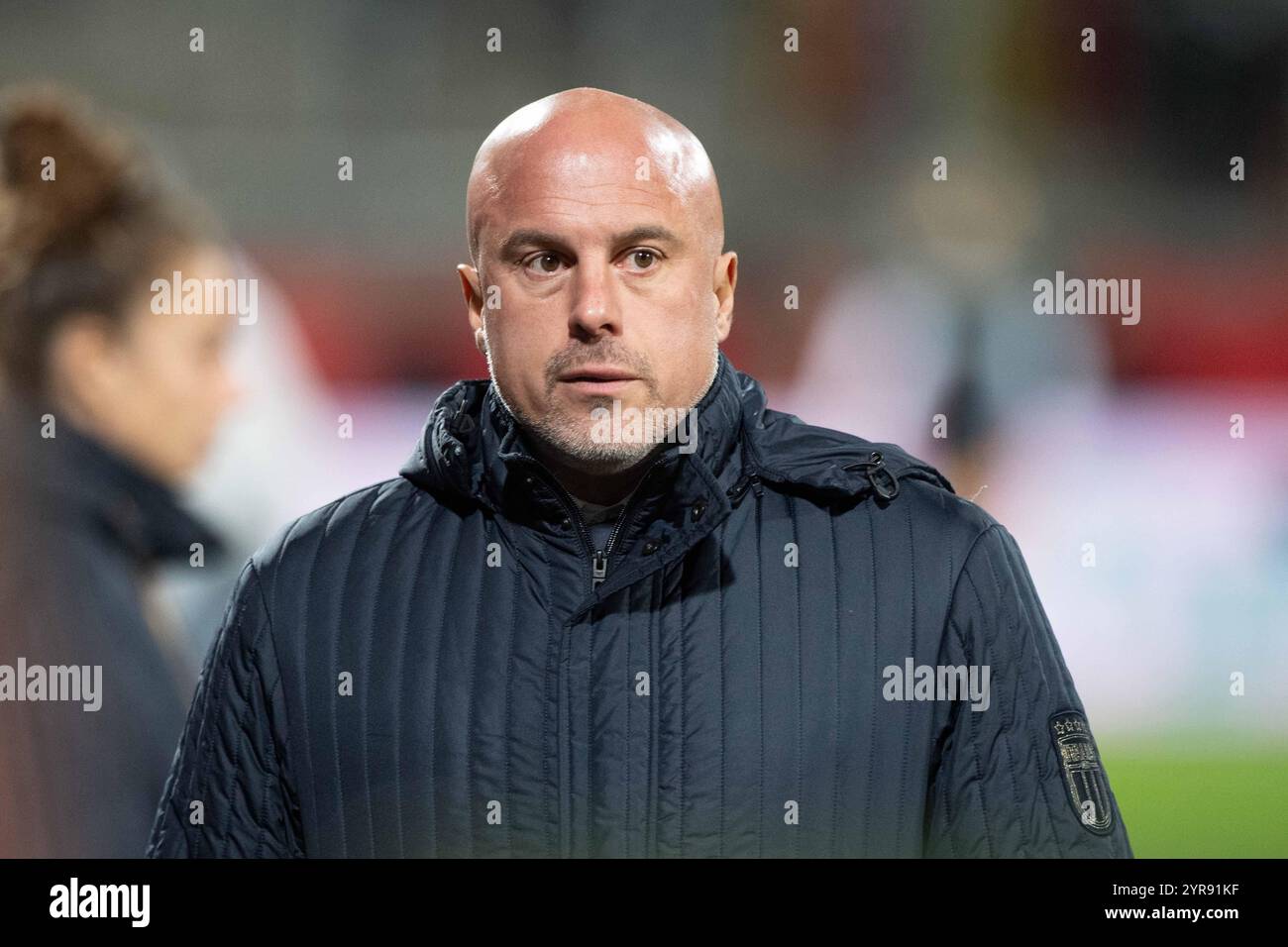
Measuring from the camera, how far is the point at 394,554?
1.56 meters

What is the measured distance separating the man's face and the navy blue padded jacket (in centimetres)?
5

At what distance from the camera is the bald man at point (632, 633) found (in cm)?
146

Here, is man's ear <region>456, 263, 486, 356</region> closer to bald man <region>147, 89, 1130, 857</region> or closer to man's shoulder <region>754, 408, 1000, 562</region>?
bald man <region>147, 89, 1130, 857</region>

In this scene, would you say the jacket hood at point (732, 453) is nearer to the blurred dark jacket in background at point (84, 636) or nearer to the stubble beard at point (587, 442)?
the stubble beard at point (587, 442)

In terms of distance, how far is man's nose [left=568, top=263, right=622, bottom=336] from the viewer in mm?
1435

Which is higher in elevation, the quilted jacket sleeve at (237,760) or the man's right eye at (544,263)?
the man's right eye at (544,263)

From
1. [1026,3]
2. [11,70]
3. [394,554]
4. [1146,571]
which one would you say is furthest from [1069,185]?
[11,70]

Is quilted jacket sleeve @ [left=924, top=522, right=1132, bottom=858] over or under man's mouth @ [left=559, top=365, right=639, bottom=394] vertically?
under
